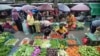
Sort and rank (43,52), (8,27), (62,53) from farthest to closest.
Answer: (8,27) → (43,52) → (62,53)

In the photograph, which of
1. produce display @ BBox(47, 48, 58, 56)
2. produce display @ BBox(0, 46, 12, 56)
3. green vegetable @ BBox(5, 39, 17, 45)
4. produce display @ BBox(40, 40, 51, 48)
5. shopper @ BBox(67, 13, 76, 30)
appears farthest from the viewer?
shopper @ BBox(67, 13, 76, 30)

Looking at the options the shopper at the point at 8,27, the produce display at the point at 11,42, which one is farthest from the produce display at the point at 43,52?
the shopper at the point at 8,27

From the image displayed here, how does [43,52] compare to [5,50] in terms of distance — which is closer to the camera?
[43,52]

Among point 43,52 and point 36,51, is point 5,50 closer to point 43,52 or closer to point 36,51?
point 36,51

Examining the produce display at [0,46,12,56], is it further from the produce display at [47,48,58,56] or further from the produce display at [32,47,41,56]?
the produce display at [47,48,58,56]

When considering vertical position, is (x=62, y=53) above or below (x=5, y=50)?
above

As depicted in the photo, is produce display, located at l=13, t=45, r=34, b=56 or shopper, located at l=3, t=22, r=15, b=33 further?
shopper, located at l=3, t=22, r=15, b=33

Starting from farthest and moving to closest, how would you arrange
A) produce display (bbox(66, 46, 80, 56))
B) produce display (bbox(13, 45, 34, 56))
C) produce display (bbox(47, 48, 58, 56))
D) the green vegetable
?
1. the green vegetable
2. produce display (bbox(66, 46, 80, 56))
3. produce display (bbox(13, 45, 34, 56))
4. produce display (bbox(47, 48, 58, 56))

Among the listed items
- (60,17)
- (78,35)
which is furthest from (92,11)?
(78,35)

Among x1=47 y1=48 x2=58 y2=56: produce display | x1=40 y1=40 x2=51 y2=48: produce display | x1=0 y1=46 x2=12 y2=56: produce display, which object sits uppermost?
x1=47 y1=48 x2=58 y2=56: produce display

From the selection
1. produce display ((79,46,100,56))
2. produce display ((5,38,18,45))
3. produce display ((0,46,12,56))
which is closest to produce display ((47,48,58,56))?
produce display ((79,46,100,56))

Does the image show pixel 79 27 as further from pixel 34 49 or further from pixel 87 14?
pixel 34 49

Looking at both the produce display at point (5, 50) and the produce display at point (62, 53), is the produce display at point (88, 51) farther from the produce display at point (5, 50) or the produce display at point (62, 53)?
the produce display at point (5, 50)

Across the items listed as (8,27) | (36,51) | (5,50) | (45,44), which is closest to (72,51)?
(36,51)
